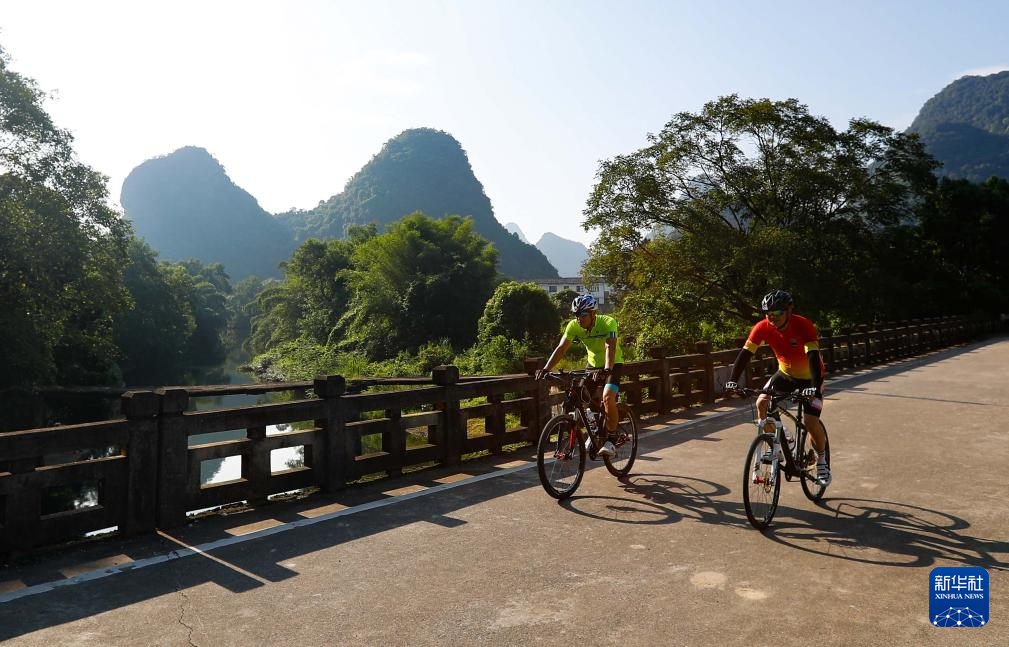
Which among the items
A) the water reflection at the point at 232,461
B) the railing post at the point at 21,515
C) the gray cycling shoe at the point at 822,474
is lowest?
the water reflection at the point at 232,461

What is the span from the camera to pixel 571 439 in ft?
22.4

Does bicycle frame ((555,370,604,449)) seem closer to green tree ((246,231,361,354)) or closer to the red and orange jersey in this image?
the red and orange jersey

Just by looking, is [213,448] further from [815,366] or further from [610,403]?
[815,366]

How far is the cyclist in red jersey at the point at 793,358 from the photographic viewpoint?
5980 mm

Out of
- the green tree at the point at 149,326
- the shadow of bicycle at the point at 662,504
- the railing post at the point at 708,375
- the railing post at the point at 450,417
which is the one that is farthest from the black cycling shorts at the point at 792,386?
the green tree at the point at 149,326

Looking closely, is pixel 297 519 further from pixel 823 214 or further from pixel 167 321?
pixel 167 321

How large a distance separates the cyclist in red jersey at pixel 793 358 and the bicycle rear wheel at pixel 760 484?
0.45 meters

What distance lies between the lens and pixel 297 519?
20.4 feet

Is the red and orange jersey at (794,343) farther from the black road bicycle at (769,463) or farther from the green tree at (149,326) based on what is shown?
the green tree at (149,326)

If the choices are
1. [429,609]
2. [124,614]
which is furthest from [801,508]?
Answer: [124,614]

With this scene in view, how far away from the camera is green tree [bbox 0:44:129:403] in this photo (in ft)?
89.7

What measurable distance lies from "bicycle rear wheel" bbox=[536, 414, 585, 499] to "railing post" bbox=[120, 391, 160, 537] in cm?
342

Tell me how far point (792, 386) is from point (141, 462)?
5696mm

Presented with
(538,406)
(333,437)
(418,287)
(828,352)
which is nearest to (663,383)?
(538,406)
